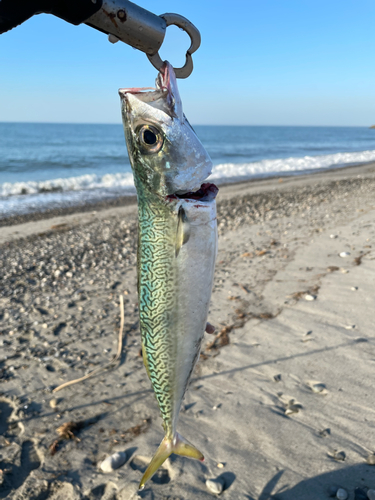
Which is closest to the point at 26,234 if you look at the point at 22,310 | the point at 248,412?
the point at 22,310

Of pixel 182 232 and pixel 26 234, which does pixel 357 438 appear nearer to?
pixel 182 232

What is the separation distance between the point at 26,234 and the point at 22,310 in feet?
19.1

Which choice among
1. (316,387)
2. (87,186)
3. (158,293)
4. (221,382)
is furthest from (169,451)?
(87,186)

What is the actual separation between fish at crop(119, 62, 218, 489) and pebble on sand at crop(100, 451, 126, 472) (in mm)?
1751

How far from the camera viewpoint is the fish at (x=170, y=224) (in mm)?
1853

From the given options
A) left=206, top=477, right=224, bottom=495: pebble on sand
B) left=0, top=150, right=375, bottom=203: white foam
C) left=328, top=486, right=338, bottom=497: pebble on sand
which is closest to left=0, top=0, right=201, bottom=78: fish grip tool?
left=206, top=477, right=224, bottom=495: pebble on sand

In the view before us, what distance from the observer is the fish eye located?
1.88m

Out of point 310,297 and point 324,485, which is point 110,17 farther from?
point 310,297

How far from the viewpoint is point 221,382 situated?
4.32 m

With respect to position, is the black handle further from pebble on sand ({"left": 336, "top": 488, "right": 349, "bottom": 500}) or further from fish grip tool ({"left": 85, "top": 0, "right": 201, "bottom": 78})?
pebble on sand ({"left": 336, "top": 488, "right": 349, "bottom": 500})

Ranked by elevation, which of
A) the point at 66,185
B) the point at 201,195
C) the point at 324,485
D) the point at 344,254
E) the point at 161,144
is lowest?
the point at 324,485

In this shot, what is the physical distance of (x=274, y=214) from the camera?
1156 cm

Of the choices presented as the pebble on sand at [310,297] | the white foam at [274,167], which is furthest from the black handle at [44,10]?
the white foam at [274,167]

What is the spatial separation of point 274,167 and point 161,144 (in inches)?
1124
